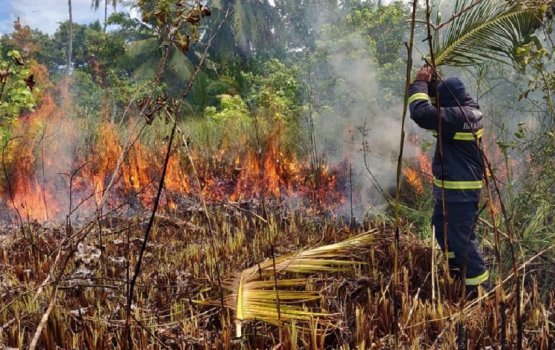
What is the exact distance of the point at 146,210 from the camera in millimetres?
6988

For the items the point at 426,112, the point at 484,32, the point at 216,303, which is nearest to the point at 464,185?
the point at 426,112

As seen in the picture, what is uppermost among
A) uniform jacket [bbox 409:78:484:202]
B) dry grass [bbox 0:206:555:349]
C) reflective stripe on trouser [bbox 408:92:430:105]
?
reflective stripe on trouser [bbox 408:92:430:105]

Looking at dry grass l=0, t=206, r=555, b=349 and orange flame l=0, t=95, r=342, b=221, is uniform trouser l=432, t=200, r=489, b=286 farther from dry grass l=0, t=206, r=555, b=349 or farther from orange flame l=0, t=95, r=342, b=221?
orange flame l=0, t=95, r=342, b=221

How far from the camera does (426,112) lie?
433 centimetres

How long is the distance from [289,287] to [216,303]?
2.05ft

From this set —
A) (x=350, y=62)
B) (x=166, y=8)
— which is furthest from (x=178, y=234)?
(x=350, y=62)

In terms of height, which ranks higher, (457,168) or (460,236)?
(457,168)

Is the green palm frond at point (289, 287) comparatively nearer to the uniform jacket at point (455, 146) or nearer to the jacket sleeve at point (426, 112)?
the uniform jacket at point (455, 146)

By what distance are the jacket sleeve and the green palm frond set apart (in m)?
1.10

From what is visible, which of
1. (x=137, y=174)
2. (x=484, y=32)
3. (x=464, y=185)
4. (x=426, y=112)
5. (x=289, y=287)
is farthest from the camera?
(x=137, y=174)

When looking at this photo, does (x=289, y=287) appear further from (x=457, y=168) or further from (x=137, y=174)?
(x=137, y=174)

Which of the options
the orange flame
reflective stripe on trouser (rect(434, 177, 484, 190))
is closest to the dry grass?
reflective stripe on trouser (rect(434, 177, 484, 190))

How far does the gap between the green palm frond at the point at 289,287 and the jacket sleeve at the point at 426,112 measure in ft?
3.60

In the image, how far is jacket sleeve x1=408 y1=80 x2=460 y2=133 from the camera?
430 centimetres
